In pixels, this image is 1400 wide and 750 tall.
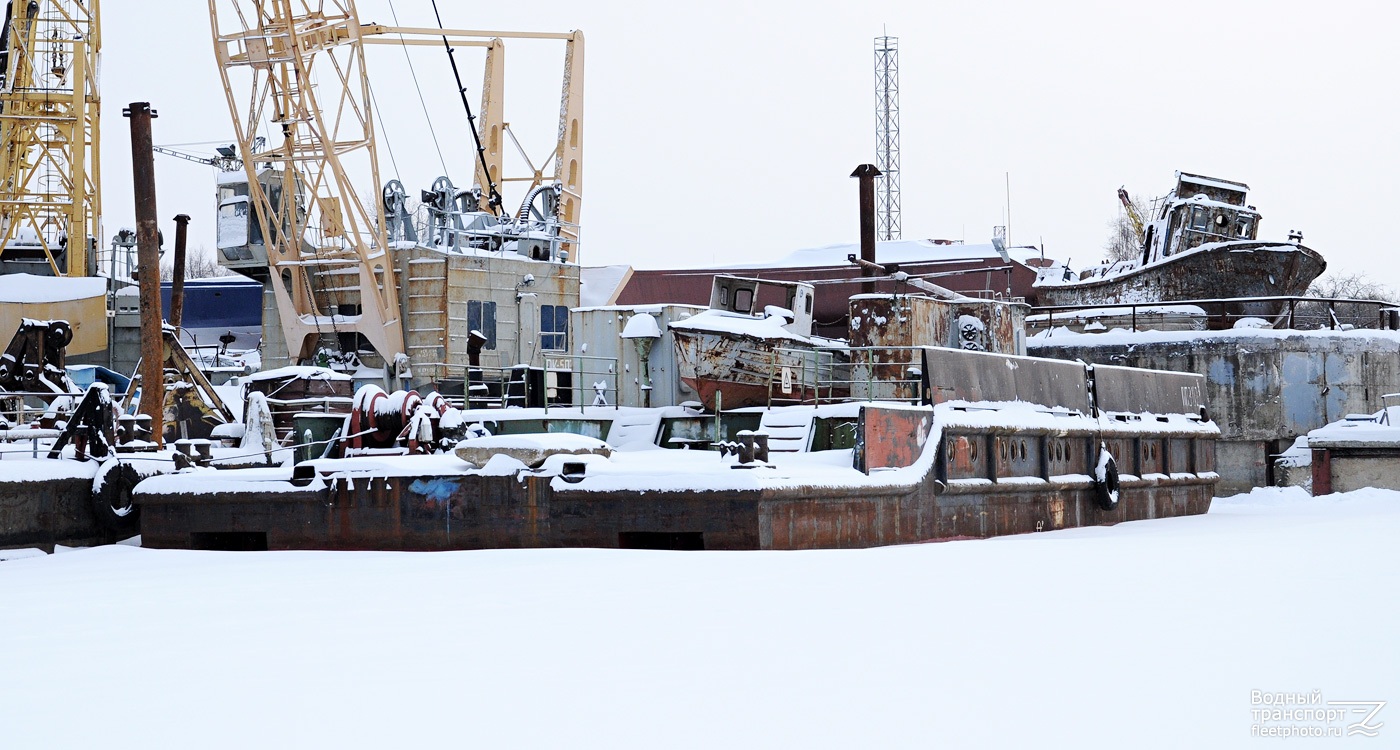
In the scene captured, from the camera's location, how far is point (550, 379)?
1986 cm

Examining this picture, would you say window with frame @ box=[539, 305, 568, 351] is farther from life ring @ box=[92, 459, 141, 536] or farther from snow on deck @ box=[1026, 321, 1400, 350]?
life ring @ box=[92, 459, 141, 536]

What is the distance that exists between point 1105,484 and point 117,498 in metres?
10.6

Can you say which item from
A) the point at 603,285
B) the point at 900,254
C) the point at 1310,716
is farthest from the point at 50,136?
the point at 1310,716

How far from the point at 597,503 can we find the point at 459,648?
200 inches

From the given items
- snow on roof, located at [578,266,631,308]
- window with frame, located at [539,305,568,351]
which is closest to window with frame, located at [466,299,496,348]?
window with frame, located at [539,305,568,351]

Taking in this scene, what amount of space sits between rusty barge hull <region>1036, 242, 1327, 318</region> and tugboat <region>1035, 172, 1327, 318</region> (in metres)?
0.02

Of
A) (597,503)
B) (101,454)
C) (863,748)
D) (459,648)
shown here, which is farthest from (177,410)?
(863,748)

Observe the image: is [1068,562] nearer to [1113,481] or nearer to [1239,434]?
[1113,481]

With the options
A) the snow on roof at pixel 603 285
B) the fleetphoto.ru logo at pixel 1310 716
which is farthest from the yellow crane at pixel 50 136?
the fleetphoto.ru logo at pixel 1310 716

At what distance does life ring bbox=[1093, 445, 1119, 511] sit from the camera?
56.1ft

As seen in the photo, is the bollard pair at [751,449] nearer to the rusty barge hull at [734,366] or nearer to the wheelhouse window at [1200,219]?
the rusty barge hull at [734,366]

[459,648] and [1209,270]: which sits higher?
[1209,270]

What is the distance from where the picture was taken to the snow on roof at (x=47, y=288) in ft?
100

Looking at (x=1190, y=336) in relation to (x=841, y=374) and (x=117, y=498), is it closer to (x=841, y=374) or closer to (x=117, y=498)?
(x=841, y=374)
